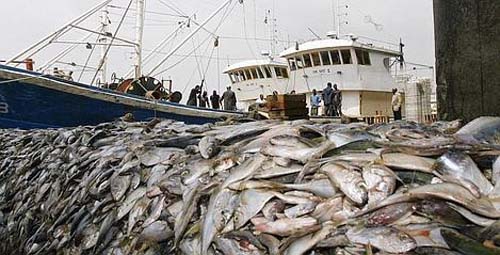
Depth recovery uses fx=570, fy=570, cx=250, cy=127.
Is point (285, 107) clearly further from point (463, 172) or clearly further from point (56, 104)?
point (463, 172)

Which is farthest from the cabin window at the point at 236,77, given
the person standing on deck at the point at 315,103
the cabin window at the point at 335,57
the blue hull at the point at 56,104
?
the blue hull at the point at 56,104

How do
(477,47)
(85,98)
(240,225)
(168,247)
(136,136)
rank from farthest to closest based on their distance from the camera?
(85,98), (136,136), (477,47), (168,247), (240,225)

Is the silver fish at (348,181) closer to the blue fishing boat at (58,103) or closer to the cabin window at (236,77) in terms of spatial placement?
the blue fishing boat at (58,103)

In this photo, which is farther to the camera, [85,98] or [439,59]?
[85,98]

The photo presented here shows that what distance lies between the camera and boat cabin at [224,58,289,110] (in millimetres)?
34375

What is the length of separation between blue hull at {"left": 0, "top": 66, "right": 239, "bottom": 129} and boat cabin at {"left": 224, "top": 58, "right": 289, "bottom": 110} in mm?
18477

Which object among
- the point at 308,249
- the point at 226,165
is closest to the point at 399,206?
the point at 308,249

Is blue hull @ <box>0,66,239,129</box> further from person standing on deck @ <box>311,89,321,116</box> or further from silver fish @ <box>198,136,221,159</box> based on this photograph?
silver fish @ <box>198,136,221,159</box>

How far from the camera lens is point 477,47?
403 cm

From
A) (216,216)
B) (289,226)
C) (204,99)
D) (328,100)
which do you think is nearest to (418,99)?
(328,100)

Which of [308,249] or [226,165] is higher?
[226,165]

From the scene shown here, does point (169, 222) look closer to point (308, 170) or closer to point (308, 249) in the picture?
point (308, 170)

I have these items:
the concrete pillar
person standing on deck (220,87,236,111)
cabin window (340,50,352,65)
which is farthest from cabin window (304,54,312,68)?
the concrete pillar

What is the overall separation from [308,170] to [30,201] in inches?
133
